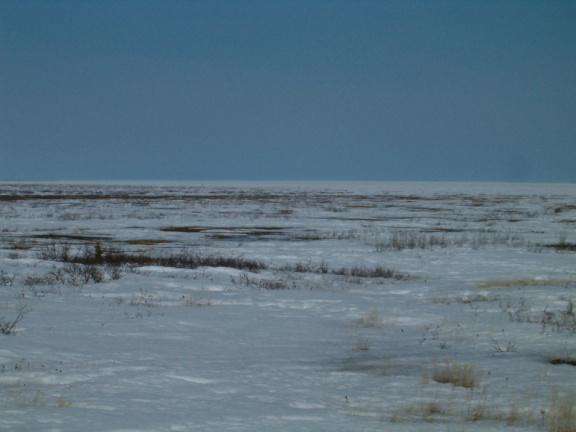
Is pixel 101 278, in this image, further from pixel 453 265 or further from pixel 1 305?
pixel 453 265

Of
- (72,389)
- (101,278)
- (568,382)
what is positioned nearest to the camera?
(72,389)

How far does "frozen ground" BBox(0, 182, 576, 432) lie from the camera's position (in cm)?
440

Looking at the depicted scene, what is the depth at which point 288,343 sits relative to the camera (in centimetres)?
688

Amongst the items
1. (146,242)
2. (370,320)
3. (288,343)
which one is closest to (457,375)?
(288,343)

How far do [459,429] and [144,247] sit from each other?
49.6 feet

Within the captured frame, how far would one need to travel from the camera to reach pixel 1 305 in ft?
28.1

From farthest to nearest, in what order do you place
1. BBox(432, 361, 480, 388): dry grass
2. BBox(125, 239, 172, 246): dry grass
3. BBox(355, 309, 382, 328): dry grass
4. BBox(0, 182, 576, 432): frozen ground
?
1. BBox(125, 239, 172, 246): dry grass
2. BBox(355, 309, 382, 328): dry grass
3. BBox(432, 361, 480, 388): dry grass
4. BBox(0, 182, 576, 432): frozen ground

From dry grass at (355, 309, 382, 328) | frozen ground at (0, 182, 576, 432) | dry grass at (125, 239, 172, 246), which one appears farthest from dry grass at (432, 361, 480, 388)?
dry grass at (125, 239, 172, 246)

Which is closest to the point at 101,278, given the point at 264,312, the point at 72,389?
the point at 264,312

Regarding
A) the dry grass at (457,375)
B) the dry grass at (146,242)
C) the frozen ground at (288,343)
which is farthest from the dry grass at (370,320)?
the dry grass at (146,242)

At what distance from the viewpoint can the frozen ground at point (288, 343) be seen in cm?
440

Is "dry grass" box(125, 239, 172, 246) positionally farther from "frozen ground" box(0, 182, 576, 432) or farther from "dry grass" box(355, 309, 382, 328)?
"dry grass" box(355, 309, 382, 328)

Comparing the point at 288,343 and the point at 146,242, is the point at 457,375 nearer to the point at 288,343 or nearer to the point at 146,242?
the point at 288,343

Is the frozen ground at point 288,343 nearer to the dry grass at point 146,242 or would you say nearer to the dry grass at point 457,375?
the dry grass at point 457,375
